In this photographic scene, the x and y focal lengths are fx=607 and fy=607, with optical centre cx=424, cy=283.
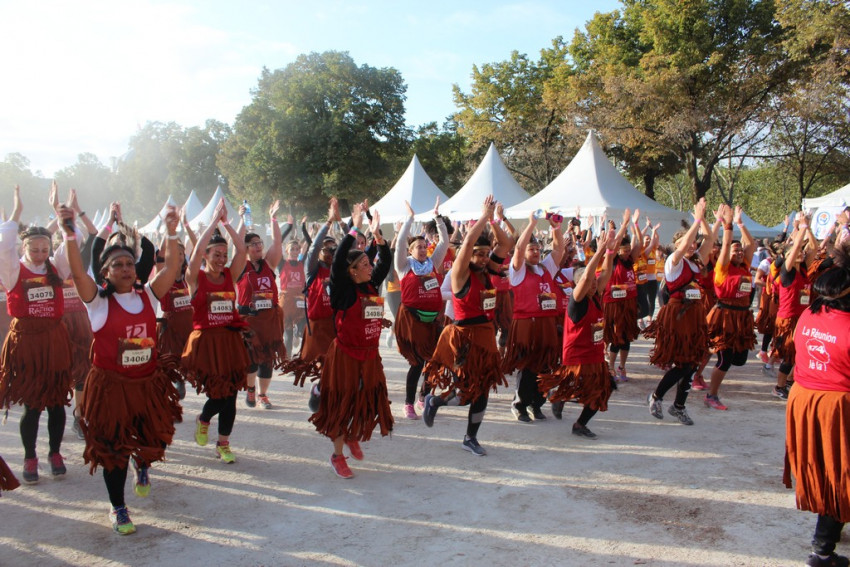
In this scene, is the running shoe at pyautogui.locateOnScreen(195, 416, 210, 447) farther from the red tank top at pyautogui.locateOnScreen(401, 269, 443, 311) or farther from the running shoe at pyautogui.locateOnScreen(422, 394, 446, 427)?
the red tank top at pyautogui.locateOnScreen(401, 269, 443, 311)

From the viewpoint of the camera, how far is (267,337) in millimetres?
6617

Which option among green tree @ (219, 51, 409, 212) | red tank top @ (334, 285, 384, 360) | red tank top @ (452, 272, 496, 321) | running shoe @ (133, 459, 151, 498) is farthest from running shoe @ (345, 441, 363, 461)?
green tree @ (219, 51, 409, 212)

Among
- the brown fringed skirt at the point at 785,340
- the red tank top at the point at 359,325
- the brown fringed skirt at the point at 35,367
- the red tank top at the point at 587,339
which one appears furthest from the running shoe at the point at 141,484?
the brown fringed skirt at the point at 785,340

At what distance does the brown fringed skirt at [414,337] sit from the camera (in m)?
6.55

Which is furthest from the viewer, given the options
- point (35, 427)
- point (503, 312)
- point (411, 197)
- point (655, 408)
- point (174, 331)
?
point (411, 197)

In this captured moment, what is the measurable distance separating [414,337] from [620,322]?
3.28 m

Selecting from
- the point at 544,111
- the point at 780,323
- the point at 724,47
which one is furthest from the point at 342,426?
the point at 544,111

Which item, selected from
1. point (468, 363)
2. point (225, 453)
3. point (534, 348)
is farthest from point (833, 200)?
point (225, 453)

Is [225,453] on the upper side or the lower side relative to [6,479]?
lower

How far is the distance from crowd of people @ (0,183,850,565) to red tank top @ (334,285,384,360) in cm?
2

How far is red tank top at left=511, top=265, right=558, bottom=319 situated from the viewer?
20.8ft

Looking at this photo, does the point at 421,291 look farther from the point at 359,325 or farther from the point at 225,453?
the point at 225,453

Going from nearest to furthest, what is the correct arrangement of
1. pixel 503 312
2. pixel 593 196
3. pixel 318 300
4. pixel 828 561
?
pixel 828 561 → pixel 318 300 → pixel 503 312 → pixel 593 196

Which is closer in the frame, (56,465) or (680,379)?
(56,465)
